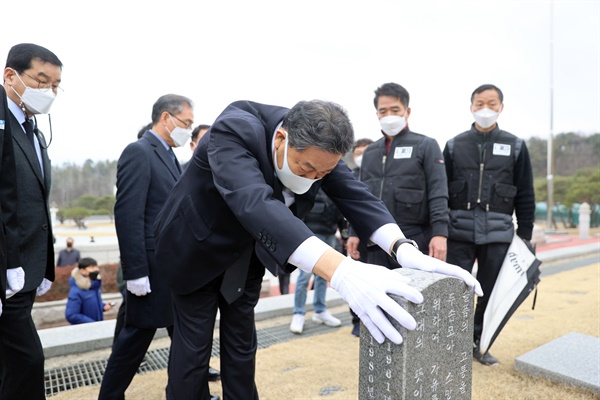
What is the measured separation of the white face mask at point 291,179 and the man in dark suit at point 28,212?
1.24m

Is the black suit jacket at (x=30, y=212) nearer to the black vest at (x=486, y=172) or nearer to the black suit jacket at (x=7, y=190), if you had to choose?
the black suit jacket at (x=7, y=190)

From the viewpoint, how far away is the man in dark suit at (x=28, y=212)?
75.5 inches

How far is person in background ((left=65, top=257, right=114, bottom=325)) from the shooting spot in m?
4.83

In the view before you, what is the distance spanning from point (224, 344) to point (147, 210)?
3.22 feet

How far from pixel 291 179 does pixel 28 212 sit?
4.34 ft

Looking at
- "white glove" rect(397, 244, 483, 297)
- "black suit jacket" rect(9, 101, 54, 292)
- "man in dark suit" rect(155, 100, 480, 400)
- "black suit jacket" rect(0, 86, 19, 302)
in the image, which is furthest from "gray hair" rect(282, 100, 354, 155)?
"black suit jacket" rect(9, 101, 54, 292)

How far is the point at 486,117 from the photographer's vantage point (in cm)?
327

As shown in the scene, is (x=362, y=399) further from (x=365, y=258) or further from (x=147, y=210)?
(x=365, y=258)

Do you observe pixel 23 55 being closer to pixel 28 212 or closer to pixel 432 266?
pixel 28 212

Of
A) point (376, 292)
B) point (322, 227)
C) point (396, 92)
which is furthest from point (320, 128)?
point (322, 227)

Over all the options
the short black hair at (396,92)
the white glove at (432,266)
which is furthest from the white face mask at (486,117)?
the white glove at (432,266)

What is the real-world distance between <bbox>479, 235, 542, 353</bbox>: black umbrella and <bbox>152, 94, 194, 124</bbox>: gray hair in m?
2.66

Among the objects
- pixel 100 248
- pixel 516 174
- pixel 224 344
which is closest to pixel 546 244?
pixel 516 174

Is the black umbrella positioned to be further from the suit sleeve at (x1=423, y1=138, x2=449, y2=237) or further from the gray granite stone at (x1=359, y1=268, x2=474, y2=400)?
the gray granite stone at (x1=359, y1=268, x2=474, y2=400)
